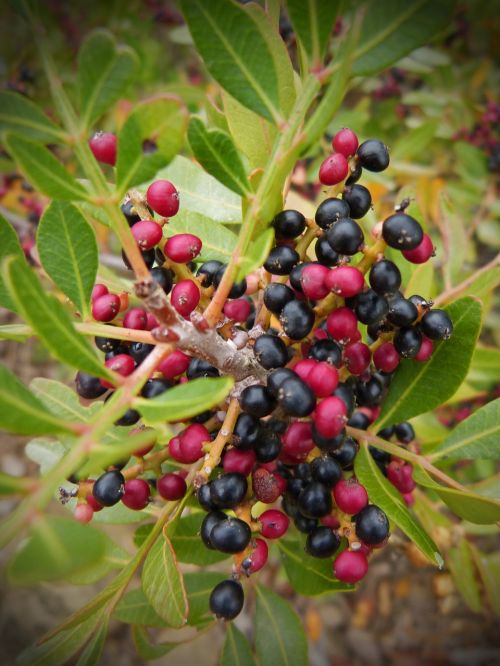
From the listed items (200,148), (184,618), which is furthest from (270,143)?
(184,618)

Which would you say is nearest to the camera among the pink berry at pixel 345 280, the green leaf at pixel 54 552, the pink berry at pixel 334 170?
the green leaf at pixel 54 552

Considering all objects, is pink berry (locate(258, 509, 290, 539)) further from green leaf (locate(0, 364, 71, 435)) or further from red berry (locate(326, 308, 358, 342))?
green leaf (locate(0, 364, 71, 435))

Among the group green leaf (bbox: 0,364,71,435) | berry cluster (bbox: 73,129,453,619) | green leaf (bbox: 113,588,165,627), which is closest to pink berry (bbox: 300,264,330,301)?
berry cluster (bbox: 73,129,453,619)

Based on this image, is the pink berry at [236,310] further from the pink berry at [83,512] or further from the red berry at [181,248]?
the pink berry at [83,512]

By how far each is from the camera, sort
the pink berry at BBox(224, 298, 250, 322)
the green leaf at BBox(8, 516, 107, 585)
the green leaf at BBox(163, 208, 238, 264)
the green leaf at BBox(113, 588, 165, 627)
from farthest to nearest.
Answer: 1. the green leaf at BBox(113, 588, 165, 627)
2. the green leaf at BBox(163, 208, 238, 264)
3. the pink berry at BBox(224, 298, 250, 322)
4. the green leaf at BBox(8, 516, 107, 585)

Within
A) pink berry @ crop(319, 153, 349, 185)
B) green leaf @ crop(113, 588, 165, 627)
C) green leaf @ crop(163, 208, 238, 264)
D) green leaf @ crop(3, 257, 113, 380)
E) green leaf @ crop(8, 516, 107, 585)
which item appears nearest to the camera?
green leaf @ crop(8, 516, 107, 585)

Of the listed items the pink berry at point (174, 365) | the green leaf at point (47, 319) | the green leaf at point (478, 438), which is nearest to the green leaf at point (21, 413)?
the green leaf at point (47, 319)
